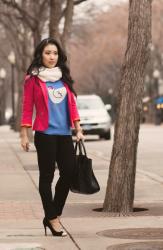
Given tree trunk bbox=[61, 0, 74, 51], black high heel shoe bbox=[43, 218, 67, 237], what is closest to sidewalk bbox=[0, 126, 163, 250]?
black high heel shoe bbox=[43, 218, 67, 237]

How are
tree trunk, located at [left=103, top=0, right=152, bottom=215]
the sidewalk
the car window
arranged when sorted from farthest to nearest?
1. the car window
2. tree trunk, located at [left=103, top=0, right=152, bottom=215]
3. the sidewalk

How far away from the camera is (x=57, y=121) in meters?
7.54

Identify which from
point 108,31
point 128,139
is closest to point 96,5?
point 108,31

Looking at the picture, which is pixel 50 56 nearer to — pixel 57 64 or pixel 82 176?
pixel 57 64

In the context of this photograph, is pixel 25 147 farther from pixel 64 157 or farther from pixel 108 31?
pixel 108 31

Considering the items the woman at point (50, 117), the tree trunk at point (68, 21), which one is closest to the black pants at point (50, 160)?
the woman at point (50, 117)

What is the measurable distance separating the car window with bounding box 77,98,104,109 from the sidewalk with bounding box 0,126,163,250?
19401 millimetres

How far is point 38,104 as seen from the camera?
7566 millimetres

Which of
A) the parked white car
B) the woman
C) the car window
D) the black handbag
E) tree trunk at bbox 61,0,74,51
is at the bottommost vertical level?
the parked white car

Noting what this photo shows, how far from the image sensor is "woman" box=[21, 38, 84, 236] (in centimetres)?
754

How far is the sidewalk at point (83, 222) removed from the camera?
723 centimetres

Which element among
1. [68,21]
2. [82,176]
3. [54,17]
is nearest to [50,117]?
[82,176]

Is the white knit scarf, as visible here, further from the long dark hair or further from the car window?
the car window

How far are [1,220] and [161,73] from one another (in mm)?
67177
